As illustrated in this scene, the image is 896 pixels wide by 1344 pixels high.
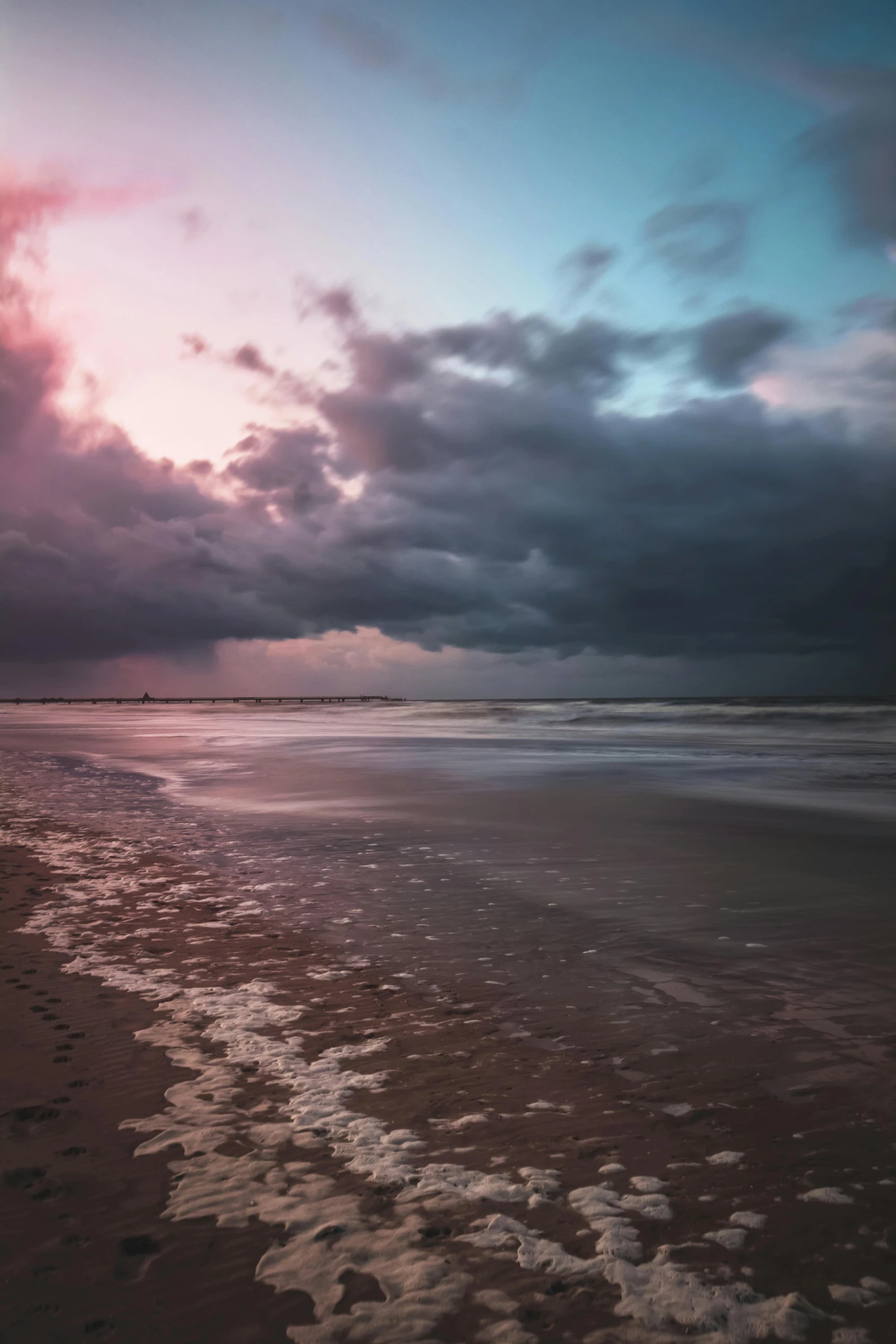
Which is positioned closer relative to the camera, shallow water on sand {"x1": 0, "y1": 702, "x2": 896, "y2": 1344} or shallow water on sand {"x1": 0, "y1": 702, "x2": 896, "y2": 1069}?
shallow water on sand {"x1": 0, "y1": 702, "x2": 896, "y2": 1344}

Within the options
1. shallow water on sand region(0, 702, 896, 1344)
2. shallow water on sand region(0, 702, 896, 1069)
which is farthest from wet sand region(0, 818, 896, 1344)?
shallow water on sand region(0, 702, 896, 1069)

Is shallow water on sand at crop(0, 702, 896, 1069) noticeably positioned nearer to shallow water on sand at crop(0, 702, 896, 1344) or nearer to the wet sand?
shallow water on sand at crop(0, 702, 896, 1344)

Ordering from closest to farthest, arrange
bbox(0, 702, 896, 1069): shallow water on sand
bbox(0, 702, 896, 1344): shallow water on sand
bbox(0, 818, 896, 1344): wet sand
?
bbox(0, 818, 896, 1344): wet sand < bbox(0, 702, 896, 1344): shallow water on sand < bbox(0, 702, 896, 1069): shallow water on sand

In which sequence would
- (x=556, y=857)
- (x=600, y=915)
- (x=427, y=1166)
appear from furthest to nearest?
(x=556, y=857), (x=600, y=915), (x=427, y=1166)

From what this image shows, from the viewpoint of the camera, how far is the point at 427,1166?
402cm

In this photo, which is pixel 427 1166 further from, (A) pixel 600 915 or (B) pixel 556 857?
(B) pixel 556 857

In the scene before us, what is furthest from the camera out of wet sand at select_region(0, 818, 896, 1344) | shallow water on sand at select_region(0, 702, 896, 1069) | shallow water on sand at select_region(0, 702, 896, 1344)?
shallow water on sand at select_region(0, 702, 896, 1069)

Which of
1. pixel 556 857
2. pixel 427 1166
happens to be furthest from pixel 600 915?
pixel 427 1166

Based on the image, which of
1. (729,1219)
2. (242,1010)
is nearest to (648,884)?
(242,1010)

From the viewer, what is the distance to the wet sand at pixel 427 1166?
10.3 feet

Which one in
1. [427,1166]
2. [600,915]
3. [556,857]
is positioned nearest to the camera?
[427,1166]

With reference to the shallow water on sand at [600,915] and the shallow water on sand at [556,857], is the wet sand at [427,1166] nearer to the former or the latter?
the shallow water on sand at [600,915]

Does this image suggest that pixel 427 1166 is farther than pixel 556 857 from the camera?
No

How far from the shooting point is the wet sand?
3.14 metres
